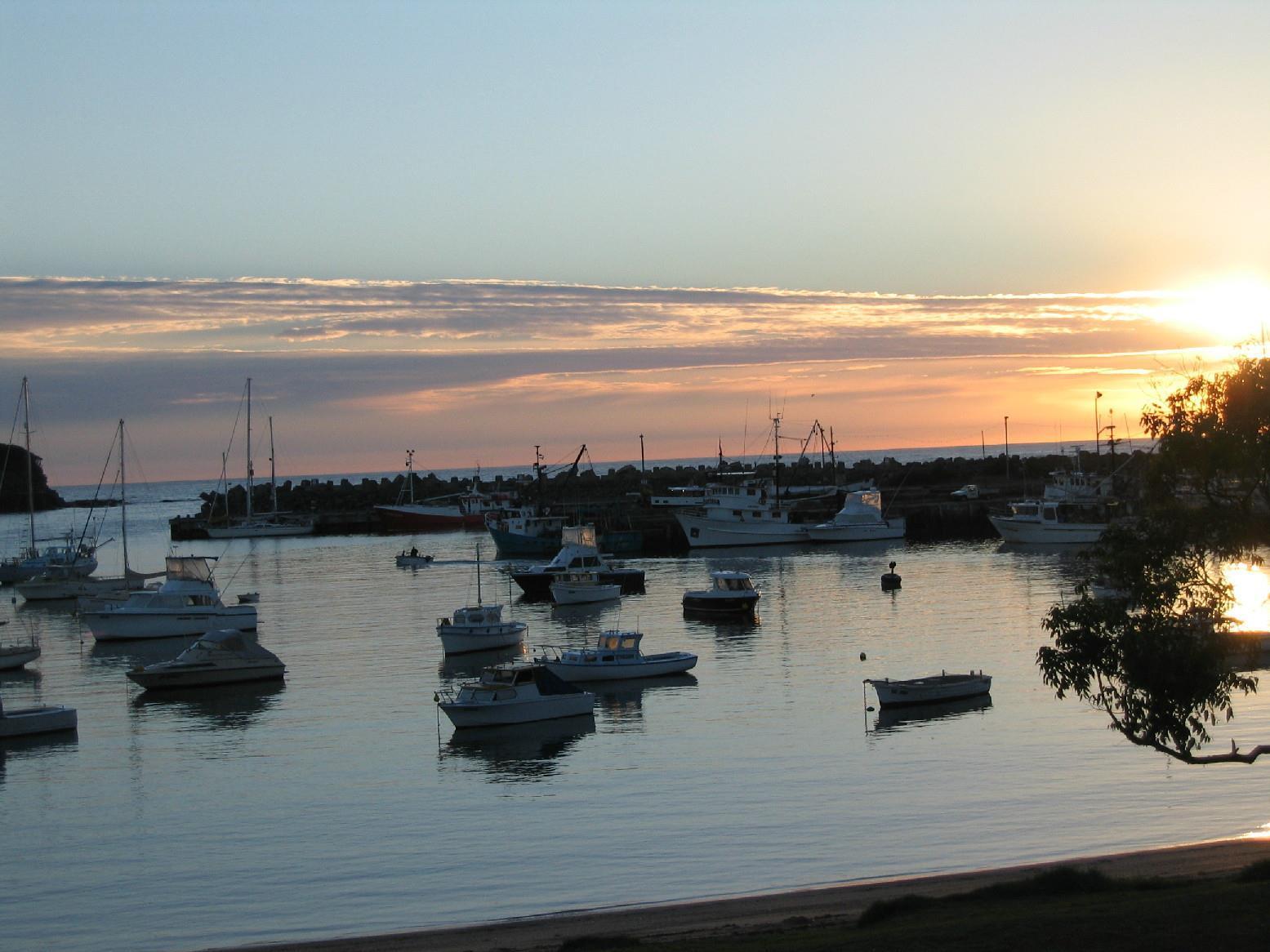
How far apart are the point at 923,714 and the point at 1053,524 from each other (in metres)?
76.8

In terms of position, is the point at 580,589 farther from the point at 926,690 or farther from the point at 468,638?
the point at 926,690

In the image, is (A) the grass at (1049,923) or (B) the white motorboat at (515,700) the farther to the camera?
(B) the white motorboat at (515,700)

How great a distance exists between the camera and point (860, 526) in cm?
12512

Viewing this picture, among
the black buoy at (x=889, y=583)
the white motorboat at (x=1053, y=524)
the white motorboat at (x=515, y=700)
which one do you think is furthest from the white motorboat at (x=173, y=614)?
the white motorboat at (x=1053, y=524)

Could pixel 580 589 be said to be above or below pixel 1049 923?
below

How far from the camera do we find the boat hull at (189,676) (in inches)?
2019

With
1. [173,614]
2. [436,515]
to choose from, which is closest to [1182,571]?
[173,614]

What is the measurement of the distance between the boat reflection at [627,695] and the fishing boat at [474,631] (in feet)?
33.2

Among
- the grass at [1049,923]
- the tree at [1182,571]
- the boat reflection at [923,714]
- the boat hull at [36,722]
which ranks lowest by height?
the boat reflection at [923,714]

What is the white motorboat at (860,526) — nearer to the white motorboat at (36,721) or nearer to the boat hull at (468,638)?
the boat hull at (468,638)

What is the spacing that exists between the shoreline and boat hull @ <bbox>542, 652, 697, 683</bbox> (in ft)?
79.3

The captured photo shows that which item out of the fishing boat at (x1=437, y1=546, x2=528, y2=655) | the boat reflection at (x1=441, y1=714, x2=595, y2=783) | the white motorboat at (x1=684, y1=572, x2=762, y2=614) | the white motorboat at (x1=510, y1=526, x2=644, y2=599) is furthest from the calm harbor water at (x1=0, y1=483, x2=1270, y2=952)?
the white motorboat at (x1=510, y1=526, x2=644, y2=599)

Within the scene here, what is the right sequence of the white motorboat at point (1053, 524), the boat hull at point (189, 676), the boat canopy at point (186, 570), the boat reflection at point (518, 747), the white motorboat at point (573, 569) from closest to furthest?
the boat reflection at point (518, 747) < the boat hull at point (189, 676) < the boat canopy at point (186, 570) < the white motorboat at point (573, 569) < the white motorboat at point (1053, 524)

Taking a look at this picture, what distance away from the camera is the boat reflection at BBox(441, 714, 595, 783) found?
35.7 m
